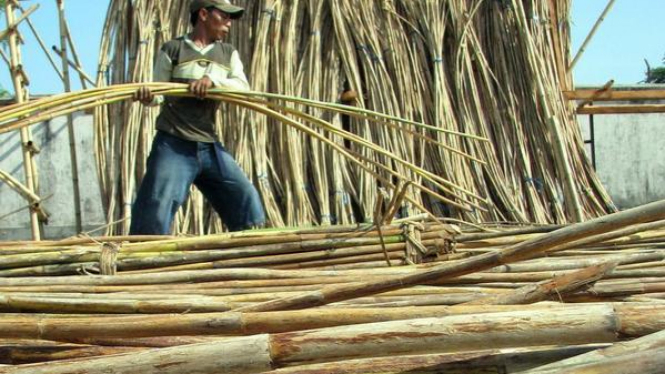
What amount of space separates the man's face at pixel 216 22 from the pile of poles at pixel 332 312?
4.95 ft

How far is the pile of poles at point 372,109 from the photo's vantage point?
425cm

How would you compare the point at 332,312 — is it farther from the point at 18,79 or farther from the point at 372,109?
the point at 18,79

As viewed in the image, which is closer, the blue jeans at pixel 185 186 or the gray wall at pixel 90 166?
the blue jeans at pixel 185 186

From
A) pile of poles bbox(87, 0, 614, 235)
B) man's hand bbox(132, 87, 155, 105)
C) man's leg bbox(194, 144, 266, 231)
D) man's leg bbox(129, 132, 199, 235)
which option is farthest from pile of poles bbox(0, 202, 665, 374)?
pile of poles bbox(87, 0, 614, 235)

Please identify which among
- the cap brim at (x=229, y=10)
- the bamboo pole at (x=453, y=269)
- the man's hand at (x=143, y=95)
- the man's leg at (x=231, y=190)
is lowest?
the bamboo pole at (x=453, y=269)

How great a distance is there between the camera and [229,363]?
3.38ft

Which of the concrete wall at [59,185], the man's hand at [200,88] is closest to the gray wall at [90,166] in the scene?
the concrete wall at [59,185]

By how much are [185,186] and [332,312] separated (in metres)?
2.11

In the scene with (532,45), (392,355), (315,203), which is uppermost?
(532,45)

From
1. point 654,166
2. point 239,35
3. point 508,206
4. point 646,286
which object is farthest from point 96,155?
point 654,166

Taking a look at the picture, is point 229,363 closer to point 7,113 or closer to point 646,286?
point 646,286

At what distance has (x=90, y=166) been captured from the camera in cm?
575

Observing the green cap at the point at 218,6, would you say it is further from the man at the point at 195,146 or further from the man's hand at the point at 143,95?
the man's hand at the point at 143,95

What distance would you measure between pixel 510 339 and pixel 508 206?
3208mm
